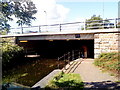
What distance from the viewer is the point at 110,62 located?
7848 millimetres

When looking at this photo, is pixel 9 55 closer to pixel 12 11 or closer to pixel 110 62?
pixel 12 11

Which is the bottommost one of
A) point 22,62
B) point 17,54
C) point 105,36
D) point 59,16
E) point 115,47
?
point 22,62

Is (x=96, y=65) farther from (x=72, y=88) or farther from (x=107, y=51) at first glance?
(x=72, y=88)

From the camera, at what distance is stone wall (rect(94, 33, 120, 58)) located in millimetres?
8977

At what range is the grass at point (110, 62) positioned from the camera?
279 inches

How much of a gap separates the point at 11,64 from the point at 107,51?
833 cm

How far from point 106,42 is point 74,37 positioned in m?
2.74

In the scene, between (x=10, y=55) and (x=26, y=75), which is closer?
(x=26, y=75)

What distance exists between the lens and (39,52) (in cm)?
1792

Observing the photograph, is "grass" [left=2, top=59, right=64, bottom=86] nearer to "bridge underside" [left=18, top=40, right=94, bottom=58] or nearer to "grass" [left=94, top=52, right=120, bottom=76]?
"grass" [left=94, top=52, right=120, bottom=76]

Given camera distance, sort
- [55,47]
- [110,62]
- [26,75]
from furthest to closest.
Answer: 1. [55,47]
2. [26,75]
3. [110,62]

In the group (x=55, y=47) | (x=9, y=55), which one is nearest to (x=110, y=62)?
(x=9, y=55)

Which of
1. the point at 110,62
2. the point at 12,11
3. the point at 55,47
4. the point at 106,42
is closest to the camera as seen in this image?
the point at 12,11

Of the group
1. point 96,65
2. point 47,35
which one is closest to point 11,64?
point 47,35
